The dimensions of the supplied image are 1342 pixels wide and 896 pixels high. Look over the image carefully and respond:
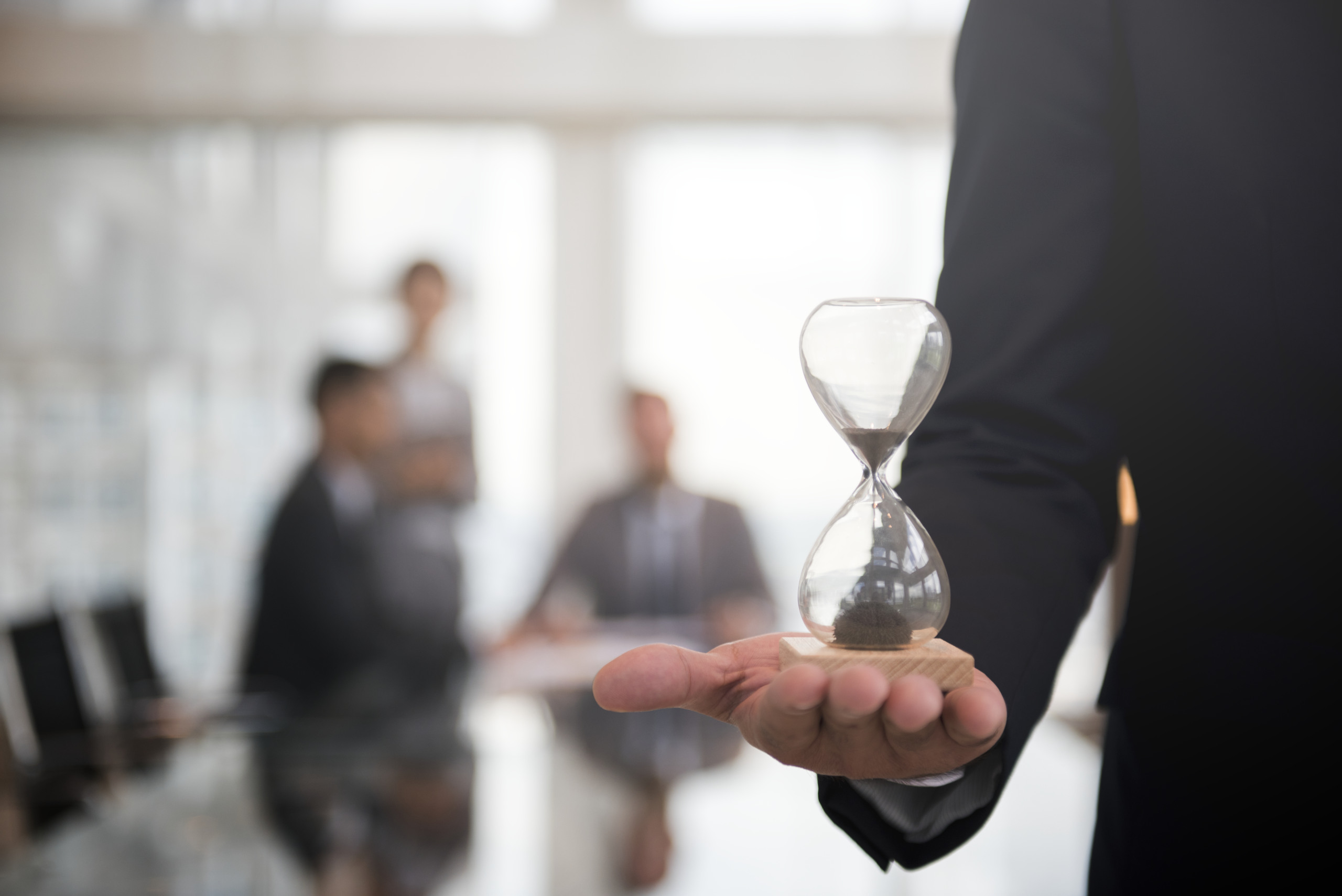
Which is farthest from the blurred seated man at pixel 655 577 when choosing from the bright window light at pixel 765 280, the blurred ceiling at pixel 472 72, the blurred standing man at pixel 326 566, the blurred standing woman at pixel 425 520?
the blurred ceiling at pixel 472 72

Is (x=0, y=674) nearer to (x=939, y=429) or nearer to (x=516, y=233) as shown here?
(x=516, y=233)

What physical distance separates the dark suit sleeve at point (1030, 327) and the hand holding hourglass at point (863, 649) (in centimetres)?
6

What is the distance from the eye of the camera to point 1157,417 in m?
0.72

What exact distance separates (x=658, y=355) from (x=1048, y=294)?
4046mm

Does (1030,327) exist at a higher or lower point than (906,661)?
higher

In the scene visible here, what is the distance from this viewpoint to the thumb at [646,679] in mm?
518

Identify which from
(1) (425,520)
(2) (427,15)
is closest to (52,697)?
(1) (425,520)

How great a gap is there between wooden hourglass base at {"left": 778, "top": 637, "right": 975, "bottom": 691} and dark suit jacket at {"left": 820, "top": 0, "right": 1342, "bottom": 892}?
7 centimetres

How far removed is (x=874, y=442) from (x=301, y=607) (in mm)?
2511

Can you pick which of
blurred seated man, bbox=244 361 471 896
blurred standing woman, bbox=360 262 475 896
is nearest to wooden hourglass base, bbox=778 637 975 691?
blurred seated man, bbox=244 361 471 896

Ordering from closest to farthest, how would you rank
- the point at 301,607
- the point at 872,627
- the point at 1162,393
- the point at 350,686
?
the point at 872,627
the point at 1162,393
the point at 350,686
the point at 301,607

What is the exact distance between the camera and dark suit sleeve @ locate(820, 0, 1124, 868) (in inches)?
25.8

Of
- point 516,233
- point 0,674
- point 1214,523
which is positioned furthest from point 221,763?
point 516,233

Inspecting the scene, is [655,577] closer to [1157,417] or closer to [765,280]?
[765,280]
